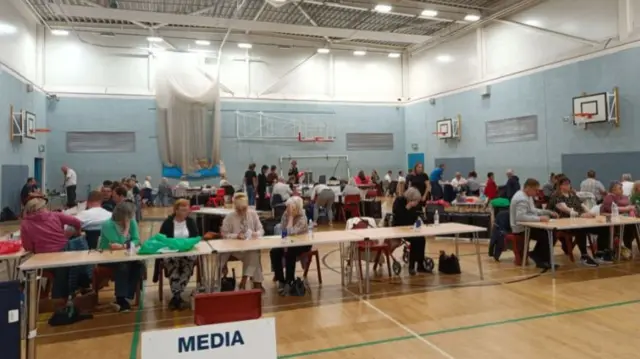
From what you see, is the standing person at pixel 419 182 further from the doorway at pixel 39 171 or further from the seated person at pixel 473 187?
the doorway at pixel 39 171

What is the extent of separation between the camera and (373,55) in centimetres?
1822

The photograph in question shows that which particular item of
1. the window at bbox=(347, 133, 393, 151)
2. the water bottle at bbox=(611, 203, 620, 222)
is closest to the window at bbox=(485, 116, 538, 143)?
the window at bbox=(347, 133, 393, 151)

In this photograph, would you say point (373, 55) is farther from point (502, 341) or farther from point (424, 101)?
point (502, 341)

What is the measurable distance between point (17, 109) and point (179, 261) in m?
9.83

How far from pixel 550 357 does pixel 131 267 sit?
12.4 ft

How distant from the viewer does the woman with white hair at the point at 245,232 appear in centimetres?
498

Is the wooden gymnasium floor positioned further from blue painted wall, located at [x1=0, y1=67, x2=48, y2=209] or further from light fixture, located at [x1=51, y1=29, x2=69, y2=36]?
light fixture, located at [x1=51, y1=29, x2=69, y2=36]

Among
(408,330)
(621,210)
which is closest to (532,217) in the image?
(621,210)

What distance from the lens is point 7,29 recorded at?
1131cm

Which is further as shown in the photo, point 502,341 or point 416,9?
point 416,9

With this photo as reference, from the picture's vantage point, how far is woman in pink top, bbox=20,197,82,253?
438 cm

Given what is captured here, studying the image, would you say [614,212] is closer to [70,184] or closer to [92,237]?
[92,237]

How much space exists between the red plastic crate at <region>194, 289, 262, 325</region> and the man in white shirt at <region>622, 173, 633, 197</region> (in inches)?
329

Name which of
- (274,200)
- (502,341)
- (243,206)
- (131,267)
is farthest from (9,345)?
(274,200)
